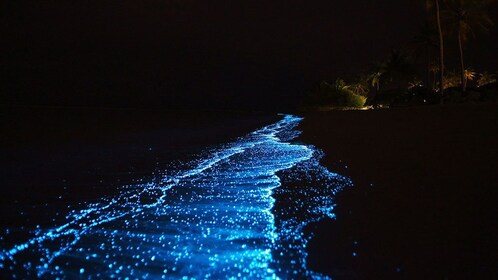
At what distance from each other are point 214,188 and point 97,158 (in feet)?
16.1

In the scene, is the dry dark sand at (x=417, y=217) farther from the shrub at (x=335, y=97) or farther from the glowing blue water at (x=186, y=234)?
the shrub at (x=335, y=97)

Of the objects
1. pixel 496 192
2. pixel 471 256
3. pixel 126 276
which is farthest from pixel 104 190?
pixel 496 192

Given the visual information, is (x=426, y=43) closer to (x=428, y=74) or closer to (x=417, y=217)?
(x=428, y=74)

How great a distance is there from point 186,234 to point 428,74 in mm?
38529

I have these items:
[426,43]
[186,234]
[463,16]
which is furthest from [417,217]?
[426,43]

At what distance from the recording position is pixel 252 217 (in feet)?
13.5

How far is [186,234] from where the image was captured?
11.9 feet

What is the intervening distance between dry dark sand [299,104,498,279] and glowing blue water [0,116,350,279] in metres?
0.30

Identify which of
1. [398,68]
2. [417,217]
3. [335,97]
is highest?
[398,68]

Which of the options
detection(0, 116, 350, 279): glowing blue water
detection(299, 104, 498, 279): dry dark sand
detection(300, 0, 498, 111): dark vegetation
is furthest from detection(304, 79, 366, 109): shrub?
detection(0, 116, 350, 279): glowing blue water

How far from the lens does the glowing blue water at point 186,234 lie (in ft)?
9.48

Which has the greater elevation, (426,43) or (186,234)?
(426,43)

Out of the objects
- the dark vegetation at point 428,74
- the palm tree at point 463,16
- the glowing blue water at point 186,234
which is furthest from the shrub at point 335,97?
the glowing blue water at point 186,234

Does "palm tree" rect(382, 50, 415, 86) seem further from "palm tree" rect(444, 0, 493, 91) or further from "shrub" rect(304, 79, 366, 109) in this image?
"palm tree" rect(444, 0, 493, 91)
